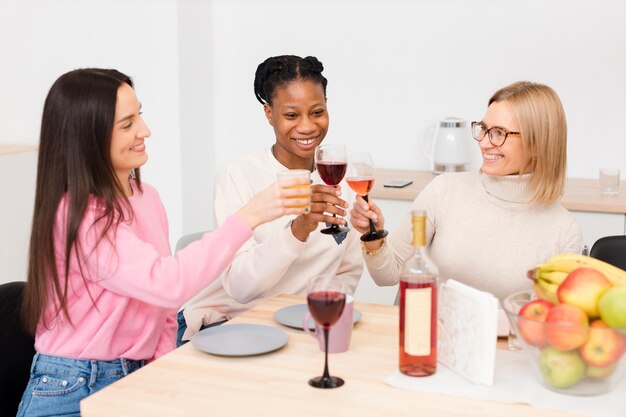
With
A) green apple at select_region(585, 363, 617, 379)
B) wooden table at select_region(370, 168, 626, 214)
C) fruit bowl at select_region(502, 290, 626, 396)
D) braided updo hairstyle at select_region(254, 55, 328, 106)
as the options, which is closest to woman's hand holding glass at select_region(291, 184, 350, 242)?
braided updo hairstyle at select_region(254, 55, 328, 106)

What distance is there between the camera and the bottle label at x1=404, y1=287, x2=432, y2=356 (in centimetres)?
154

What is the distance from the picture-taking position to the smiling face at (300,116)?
2.36 m

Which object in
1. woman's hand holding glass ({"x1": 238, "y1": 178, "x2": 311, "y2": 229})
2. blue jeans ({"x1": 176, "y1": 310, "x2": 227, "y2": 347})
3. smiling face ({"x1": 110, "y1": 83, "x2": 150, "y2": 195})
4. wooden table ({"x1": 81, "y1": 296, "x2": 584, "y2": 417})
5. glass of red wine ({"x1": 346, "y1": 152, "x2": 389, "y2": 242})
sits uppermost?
smiling face ({"x1": 110, "y1": 83, "x2": 150, "y2": 195})

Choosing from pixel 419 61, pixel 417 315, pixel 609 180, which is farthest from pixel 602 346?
pixel 419 61

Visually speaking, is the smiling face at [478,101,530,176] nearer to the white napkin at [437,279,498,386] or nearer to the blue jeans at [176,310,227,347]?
the white napkin at [437,279,498,386]

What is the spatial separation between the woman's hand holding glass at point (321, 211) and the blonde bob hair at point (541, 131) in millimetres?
507

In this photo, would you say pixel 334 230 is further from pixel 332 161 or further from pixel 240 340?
pixel 240 340

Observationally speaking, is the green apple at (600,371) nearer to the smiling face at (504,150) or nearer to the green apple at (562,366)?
the green apple at (562,366)

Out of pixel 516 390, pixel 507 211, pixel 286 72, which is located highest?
pixel 286 72

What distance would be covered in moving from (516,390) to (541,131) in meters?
0.88

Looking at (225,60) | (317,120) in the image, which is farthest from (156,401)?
(225,60)

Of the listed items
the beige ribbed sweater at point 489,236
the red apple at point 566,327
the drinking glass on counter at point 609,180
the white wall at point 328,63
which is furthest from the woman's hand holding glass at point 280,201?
the white wall at point 328,63

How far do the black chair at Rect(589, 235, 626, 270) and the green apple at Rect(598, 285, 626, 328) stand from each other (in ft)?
2.74

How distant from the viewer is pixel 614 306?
1.42 metres
